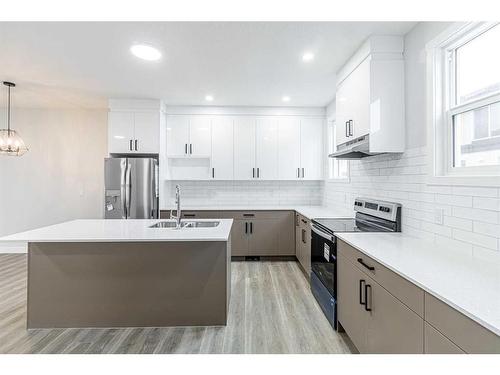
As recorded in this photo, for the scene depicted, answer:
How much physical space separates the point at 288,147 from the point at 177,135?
6.21 feet

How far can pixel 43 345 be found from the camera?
222 cm

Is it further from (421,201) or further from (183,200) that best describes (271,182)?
(421,201)

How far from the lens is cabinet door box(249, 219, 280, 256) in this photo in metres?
4.60

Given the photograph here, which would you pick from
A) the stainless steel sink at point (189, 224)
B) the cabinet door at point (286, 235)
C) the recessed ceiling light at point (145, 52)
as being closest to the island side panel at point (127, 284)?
the stainless steel sink at point (189, 224)

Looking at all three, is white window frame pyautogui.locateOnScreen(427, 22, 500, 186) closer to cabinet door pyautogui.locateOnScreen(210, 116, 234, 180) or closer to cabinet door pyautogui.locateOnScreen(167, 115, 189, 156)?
cabinet door pyautogui.locateOnScreen(210, 116, 234, 180)

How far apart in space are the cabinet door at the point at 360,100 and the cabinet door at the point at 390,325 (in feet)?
4.59

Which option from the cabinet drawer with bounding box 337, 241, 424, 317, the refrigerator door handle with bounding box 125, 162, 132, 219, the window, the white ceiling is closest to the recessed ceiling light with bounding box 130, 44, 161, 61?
the white ceiling

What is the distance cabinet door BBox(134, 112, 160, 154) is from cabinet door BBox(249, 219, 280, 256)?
6.40ft

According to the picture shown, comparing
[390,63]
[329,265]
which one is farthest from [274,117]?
[329,265]

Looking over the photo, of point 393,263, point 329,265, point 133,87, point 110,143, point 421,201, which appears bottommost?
point 329,265

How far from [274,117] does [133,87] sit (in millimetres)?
→ 2261

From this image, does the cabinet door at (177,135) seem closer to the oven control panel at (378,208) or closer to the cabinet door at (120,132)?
the cabinet door at (120,132)

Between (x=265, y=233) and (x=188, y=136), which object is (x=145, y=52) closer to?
(x=188, y=136)

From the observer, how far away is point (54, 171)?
5.11 meters
